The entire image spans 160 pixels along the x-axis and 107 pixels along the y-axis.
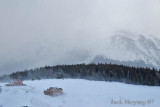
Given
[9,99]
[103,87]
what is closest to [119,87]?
[103,87]

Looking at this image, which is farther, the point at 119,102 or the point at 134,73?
the point at 134,73

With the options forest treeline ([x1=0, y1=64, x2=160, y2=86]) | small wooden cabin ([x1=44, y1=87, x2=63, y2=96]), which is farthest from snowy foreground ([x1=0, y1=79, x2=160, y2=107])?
forest treeline ([x1=0, y1=64, x2=160, y2=86])

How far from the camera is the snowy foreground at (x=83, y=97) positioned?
64.4 m

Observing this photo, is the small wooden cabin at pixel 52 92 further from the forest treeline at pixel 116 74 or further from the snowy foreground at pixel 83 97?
the forest treeline at pixel 116 74

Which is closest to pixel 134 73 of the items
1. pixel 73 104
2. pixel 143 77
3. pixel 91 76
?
pixel 143 77

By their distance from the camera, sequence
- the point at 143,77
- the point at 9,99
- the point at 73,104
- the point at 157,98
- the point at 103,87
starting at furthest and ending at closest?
the point at 143,77 → the point at 103,87 → the point at 157,98 → the point at 73,104 → the point at 9,99

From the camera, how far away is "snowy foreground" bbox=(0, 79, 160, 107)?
64.4m

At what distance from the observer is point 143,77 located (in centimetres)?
12044

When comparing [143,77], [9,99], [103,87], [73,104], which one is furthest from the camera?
[143,77]

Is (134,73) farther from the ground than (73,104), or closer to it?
farther from the ground

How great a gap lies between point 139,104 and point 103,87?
20.9 meters

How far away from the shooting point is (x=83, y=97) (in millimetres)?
78312

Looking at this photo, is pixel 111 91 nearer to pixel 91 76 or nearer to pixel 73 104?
pixel 73 104

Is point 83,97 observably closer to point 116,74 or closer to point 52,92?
point 52,92
